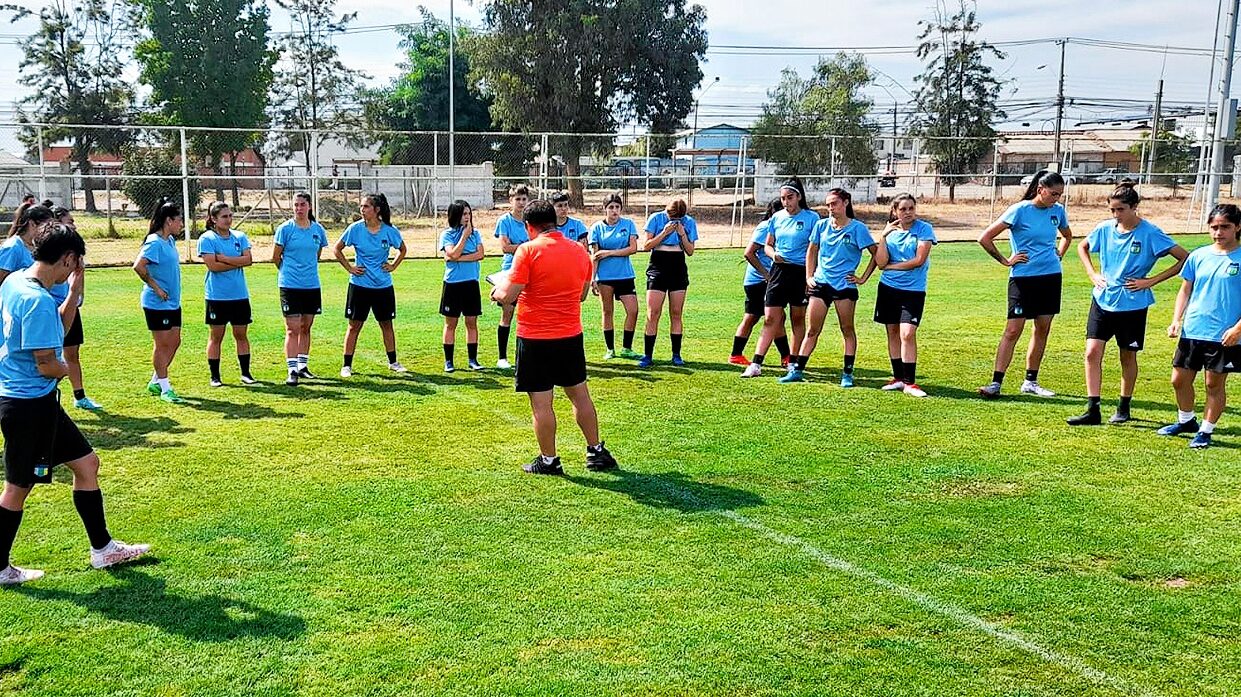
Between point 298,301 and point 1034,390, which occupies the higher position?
point 298,301

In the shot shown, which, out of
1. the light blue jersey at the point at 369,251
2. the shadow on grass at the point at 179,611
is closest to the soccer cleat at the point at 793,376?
the light blue jersey at the point at 369,251

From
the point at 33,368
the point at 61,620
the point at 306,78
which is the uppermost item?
the point at 306,78

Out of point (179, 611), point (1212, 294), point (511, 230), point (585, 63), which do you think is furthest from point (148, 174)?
point (1212, 294)

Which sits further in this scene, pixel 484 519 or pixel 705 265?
pixel 705 265

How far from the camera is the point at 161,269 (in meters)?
8.70

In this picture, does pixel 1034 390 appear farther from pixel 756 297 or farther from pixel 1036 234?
pixel 756 297

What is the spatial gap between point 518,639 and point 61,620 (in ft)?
7.07

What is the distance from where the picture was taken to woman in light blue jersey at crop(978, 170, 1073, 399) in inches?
347

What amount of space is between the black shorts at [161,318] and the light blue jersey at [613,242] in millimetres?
4324

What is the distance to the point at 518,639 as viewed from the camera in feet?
13.9

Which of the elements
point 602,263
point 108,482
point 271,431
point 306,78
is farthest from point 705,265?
point 306,78

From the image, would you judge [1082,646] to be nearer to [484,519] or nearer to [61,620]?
[484,519]

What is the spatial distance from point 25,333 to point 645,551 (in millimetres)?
3281

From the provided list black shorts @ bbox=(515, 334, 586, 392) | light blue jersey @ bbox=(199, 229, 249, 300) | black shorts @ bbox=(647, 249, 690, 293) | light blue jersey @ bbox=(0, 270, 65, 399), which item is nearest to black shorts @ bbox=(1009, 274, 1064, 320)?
black shorts @ bbox=(647, 249, 690, 293)
